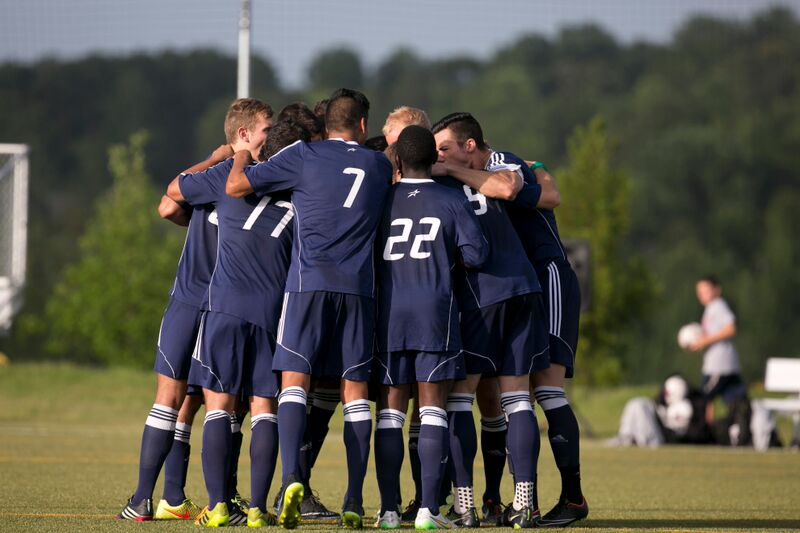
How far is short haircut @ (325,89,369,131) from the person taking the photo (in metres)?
6.73

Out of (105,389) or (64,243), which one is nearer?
(105,389)

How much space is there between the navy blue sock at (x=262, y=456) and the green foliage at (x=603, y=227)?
28.4m

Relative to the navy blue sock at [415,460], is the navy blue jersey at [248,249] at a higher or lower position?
higher

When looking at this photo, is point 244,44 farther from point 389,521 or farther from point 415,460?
point 389,521

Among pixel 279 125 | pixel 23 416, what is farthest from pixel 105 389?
pixel 279 125

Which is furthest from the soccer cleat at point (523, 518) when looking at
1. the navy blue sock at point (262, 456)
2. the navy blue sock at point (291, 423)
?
the navy blue sock at point (262, 456)

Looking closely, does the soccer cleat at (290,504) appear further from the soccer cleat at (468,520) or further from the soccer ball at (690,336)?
the soccer ball at (690,336)

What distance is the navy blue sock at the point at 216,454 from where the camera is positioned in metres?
6.38

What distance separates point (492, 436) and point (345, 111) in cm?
206

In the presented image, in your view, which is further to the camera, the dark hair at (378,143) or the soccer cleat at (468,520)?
the dark hair at (378,143)

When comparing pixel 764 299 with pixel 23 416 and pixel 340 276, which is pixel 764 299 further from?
pixel 340 276

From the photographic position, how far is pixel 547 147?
69.7 metres

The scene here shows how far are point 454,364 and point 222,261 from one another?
52.2 inches

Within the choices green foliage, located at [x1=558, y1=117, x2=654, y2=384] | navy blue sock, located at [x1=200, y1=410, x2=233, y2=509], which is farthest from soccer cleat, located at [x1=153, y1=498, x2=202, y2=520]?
green foliage, located at [x1=558, y1=117, x2=654, y2=384]
